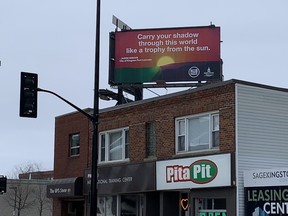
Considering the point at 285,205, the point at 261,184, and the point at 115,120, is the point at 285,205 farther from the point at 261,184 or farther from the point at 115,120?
the point at 115,120

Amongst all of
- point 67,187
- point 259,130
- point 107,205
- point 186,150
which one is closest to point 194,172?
point 186,150

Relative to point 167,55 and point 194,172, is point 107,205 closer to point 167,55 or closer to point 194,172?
point 194,172

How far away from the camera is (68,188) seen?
30531mm

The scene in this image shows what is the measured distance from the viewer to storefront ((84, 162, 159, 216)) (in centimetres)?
2627

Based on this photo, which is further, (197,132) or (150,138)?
(150,138)

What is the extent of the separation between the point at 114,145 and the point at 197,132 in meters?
5.91

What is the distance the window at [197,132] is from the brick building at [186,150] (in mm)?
39

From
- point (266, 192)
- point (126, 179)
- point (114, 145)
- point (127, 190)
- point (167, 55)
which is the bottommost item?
point (266, 192)

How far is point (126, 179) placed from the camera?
1075 inches

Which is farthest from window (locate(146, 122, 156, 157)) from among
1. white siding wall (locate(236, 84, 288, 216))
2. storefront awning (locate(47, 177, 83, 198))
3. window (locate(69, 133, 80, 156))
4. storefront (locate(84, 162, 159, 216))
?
window (locate(69, 133, 80, 156))

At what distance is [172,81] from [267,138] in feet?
29.6

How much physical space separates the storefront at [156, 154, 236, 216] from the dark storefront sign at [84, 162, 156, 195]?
603mm

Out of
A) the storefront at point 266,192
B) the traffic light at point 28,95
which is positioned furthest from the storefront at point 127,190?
the traffic light at point 28,95

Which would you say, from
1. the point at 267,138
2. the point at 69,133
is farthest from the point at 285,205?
the point at 69,133
